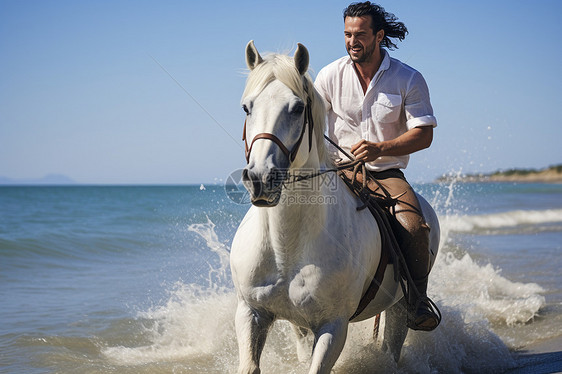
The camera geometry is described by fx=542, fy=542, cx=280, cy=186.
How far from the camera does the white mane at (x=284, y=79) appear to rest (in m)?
2.64

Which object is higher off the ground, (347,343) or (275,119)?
(275,119)

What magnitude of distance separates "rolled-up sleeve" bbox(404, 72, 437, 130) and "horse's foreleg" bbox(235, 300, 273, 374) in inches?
66.9

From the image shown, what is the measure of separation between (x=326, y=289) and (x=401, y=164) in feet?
5.02

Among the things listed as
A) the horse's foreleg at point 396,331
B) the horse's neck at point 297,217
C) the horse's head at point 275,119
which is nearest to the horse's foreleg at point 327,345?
the horse's neck at point 297,217

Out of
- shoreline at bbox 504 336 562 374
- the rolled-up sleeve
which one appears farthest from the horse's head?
shoreline at bbox 504 336 562 374

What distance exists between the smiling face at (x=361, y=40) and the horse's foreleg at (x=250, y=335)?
1885 millimetres

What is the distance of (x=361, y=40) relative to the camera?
12.4 ft

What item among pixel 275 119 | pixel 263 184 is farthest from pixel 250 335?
pixel 275 119

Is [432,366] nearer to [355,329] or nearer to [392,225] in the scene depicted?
[355,329]

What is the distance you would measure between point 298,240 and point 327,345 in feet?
1.92

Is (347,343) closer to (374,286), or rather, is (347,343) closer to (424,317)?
(424,317)

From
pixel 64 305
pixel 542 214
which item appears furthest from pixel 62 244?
pixel 542 214

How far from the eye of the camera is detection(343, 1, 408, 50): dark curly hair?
3.82m

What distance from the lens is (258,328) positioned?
3080mm
